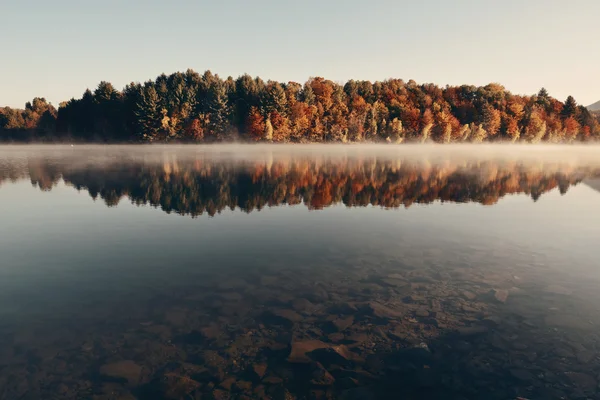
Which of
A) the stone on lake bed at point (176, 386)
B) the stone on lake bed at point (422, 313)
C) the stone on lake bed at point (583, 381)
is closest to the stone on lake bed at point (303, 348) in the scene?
the stone on lake bed at point (176, 386)

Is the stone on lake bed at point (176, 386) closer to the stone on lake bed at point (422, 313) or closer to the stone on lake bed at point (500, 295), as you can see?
the stone on lake bed at point (422, 313)

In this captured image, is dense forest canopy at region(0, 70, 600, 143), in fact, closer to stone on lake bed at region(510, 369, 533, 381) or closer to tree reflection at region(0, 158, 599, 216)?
tree reflection at region(0, 158, 599, 216)

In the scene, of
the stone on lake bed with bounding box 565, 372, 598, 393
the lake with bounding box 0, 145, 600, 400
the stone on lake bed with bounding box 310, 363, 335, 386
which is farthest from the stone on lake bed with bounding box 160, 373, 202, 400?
the stone on lake bed with bounding box 565, 372, 598, 393

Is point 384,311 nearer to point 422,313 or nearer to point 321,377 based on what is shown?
point 422,313

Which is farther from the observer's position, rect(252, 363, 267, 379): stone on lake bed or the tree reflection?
the tree reflection

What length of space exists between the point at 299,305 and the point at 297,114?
15043 centimetres

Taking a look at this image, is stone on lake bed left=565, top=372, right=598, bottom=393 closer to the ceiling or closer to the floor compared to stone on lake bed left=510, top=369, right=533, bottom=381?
closer to the ceiling

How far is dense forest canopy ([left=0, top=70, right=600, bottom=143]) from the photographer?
484 ft

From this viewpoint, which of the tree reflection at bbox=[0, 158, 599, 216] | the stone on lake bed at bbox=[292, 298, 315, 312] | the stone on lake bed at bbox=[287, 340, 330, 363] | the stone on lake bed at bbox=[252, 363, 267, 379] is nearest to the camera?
the stone on lake bed at bbox=[252, 363, 267, 379]

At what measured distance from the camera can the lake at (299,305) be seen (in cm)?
834

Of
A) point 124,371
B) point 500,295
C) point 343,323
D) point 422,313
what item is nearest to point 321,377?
Result: point 343,323

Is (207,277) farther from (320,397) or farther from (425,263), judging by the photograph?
(425,263)

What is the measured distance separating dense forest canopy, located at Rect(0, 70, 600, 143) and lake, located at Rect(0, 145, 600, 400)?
423 feet

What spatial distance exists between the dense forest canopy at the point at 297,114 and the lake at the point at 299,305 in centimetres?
12892
